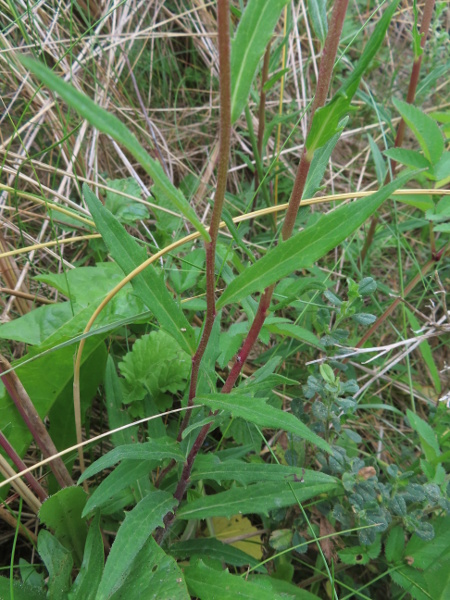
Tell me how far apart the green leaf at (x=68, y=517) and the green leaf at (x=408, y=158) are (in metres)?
1.12

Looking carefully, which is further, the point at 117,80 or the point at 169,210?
the point at 117,80

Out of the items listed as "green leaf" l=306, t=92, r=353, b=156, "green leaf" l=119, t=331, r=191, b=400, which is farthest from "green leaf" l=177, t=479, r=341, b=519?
"green leaf" l=306, t=92, r=353, b=156

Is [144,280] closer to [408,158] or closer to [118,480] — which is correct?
[118,480]

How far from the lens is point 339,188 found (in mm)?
2344

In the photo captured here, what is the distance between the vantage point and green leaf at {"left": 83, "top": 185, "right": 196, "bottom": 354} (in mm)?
922

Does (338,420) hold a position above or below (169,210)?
below

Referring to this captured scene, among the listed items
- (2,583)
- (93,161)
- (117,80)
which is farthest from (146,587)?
(117,80)

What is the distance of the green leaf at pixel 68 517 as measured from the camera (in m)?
1.08

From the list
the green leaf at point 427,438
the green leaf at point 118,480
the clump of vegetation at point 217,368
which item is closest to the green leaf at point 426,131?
the clump of vegetation at point 217,368

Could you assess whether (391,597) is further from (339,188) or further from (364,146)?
(364,146)

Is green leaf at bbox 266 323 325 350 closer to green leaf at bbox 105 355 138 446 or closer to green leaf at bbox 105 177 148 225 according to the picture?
green leaf at bbox 105 355 138 446

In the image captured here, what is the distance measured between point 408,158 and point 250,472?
0.92 metres

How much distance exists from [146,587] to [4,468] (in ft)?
1.23

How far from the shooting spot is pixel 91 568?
1.07m
